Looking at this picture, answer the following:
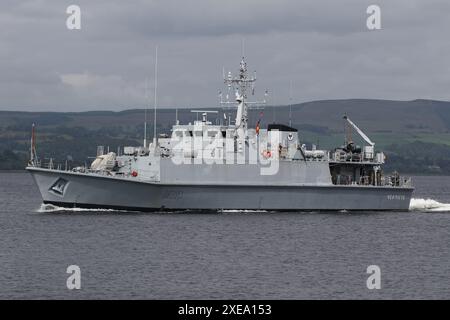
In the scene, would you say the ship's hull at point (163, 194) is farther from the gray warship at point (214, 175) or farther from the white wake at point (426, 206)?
the white wake at point (426, 206)

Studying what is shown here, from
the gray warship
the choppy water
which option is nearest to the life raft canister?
the gray warship

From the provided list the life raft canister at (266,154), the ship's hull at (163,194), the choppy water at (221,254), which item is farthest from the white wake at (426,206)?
the life raft canister at (266,154)

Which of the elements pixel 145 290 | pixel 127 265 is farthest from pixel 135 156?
pixel 145 290

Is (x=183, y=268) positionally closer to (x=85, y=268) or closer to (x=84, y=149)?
(x=85, y=268)

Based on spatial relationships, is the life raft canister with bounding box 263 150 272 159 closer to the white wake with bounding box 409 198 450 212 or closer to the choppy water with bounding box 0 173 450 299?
the choppy water with bounding box 0 173 450 299

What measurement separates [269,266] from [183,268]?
3117 mm

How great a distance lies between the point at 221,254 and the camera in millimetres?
37938

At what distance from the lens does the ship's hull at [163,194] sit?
4794cm

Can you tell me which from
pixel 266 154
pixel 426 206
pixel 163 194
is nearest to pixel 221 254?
pixel 163 194

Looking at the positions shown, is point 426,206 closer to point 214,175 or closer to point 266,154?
point 266,154

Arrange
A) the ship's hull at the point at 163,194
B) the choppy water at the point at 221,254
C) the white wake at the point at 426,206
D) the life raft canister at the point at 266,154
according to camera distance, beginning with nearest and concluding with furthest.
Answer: the choppy water at the point at 221,254
the ship's hull at the point at 163,194
the life raft canister at the point at 266,154
the white wake at the point at 426,206

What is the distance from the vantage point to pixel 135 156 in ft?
162

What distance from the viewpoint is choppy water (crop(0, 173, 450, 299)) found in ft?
102

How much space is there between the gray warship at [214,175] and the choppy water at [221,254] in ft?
2.48
